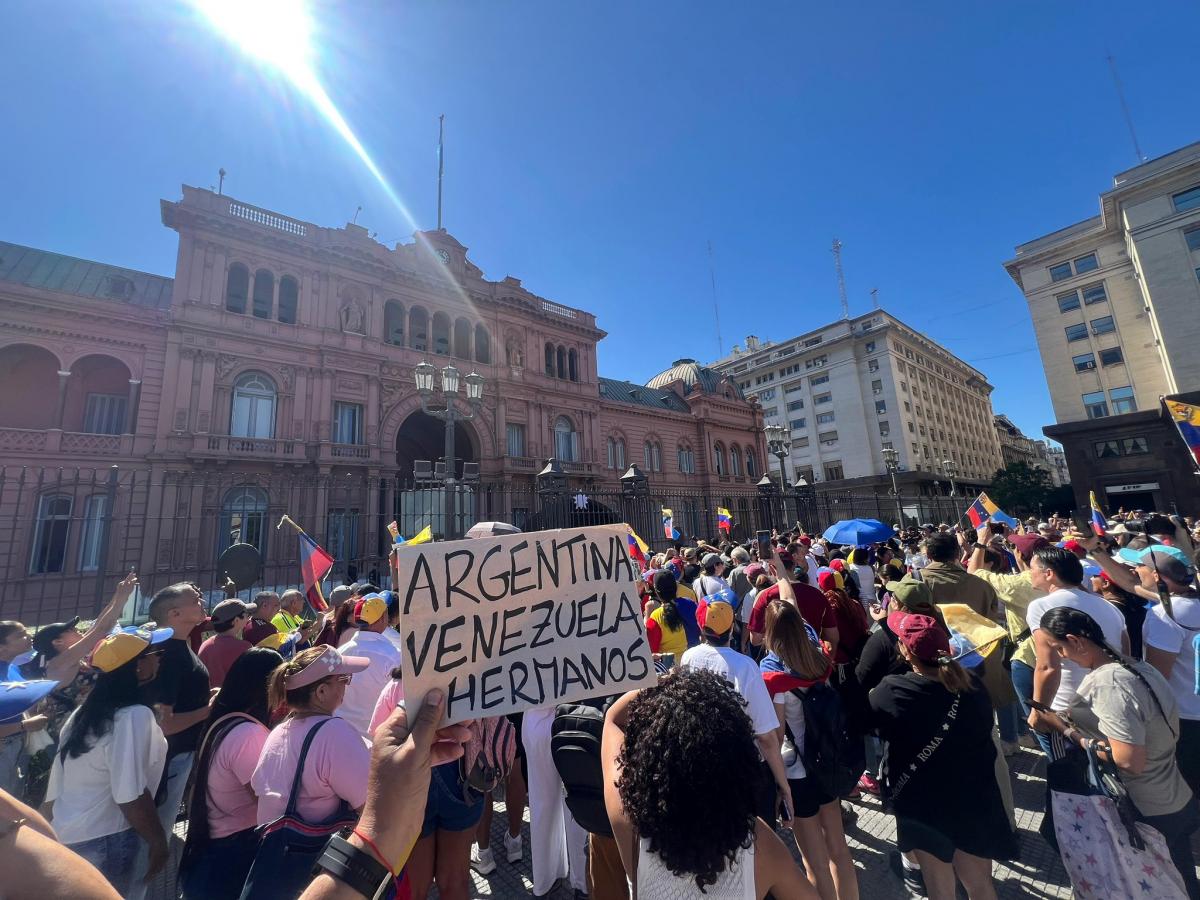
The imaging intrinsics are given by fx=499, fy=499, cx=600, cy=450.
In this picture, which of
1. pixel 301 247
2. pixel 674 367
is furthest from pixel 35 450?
pixel 674 367

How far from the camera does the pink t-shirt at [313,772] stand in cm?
228

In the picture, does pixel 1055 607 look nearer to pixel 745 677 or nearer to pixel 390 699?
pixel 745 677

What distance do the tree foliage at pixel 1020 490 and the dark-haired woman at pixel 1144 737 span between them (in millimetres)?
49610

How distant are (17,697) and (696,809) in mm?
2750

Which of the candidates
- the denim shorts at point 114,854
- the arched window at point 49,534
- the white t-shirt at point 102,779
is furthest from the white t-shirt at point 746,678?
the arched window at point 49,534

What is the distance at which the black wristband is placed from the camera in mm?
1365

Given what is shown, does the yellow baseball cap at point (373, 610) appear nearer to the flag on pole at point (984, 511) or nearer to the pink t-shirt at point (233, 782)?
the pink t-shirt at point (233, 782)

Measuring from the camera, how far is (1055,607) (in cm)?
320

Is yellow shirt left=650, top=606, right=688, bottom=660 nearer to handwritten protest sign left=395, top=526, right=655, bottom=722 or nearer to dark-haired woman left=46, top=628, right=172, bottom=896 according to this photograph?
handwritten protest sign left=395, top=526, right=655, bottom=722

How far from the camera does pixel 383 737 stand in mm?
1656

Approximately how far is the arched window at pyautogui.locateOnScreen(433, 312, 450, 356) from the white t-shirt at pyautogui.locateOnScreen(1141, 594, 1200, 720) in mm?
24934

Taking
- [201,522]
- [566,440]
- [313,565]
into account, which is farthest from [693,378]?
[313,565]

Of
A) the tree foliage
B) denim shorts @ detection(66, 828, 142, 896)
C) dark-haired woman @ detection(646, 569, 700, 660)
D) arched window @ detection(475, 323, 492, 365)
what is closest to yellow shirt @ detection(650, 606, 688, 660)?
dark-haired woman @ detection(646, 569, 700, 660)

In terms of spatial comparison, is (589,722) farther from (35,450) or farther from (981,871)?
(35,450)
